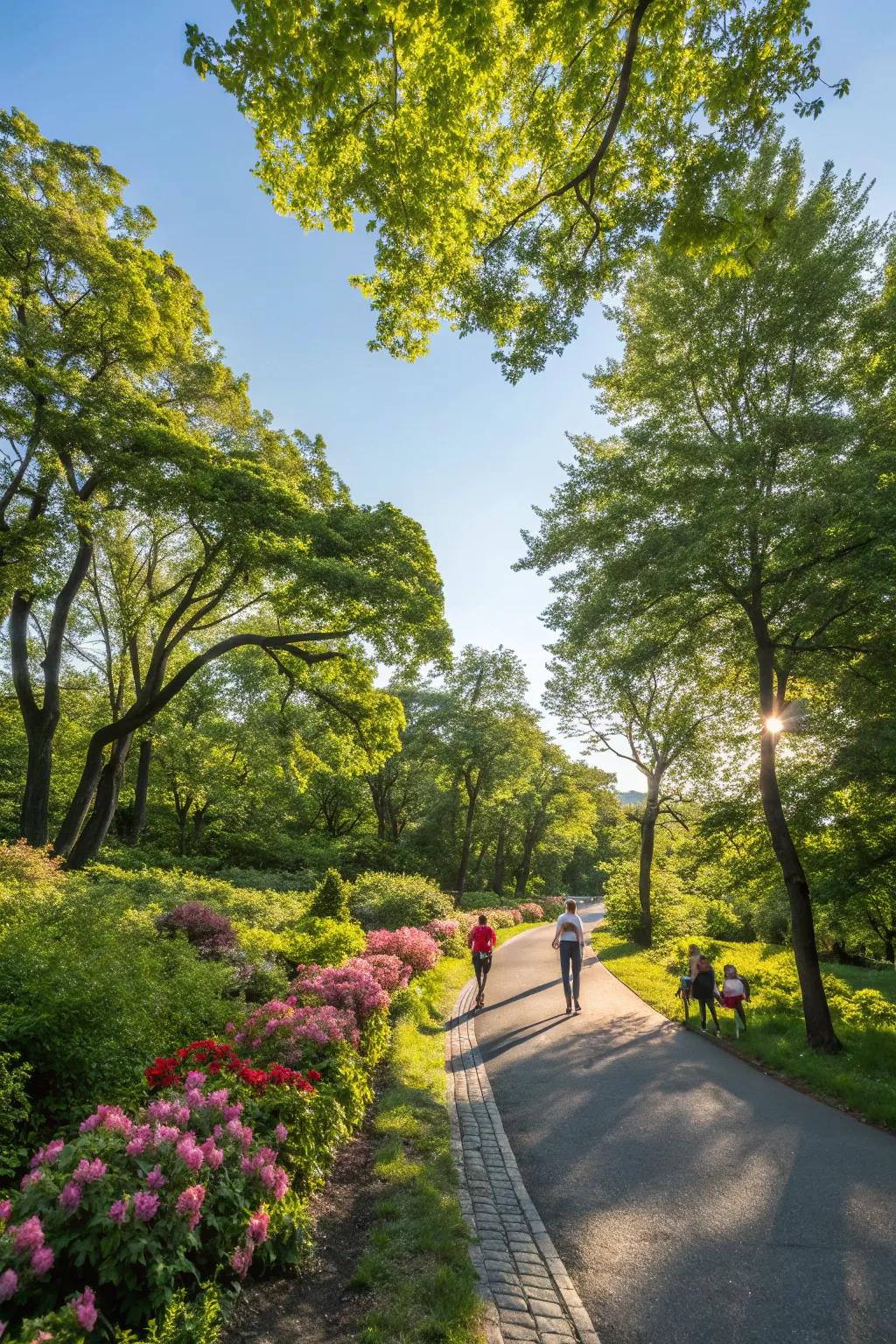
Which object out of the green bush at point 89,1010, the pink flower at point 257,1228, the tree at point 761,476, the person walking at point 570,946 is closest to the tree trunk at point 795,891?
the tree at point 761,476

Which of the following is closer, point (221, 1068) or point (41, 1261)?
point (41, 1261)

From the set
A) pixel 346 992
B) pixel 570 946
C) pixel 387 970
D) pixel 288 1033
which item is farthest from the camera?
pixel 570 946

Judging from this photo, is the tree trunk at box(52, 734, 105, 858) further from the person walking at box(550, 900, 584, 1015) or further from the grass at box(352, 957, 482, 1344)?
the person walking at box(550, 900, 584, 1015)

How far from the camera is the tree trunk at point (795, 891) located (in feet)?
28.4

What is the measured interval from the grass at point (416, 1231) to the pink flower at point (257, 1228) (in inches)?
27.5

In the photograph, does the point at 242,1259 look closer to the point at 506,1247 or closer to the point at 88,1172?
the point at 88,1172

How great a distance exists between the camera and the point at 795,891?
9.53m

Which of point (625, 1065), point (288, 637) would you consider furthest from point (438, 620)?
point (625, 1065)

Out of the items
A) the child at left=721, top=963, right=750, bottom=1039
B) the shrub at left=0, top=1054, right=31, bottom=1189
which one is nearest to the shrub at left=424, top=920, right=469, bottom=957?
the child at left=721, top=963, right=750, bottom=1039

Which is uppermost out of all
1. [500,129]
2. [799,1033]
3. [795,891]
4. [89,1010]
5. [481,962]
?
[500,129]

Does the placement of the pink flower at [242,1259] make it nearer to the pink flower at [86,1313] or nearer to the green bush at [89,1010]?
the pink flower at [86,1313]

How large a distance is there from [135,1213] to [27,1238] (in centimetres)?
49

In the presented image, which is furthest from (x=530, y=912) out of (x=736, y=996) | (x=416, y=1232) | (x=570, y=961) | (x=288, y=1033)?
(x=416, y=1232)

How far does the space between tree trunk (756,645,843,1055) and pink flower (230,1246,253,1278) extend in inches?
344
